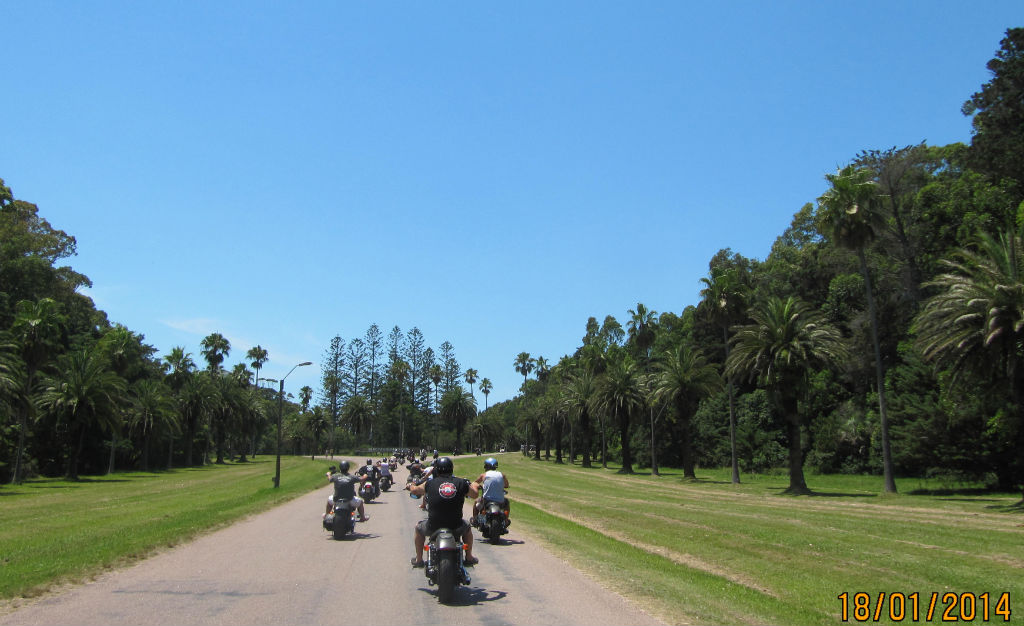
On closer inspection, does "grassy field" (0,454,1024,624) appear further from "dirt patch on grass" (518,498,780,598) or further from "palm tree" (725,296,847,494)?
"palm tree" (725,296,847,494)

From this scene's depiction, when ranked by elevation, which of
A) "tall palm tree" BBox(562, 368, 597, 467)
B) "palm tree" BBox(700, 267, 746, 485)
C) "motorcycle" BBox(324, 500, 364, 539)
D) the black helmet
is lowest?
"motorcycle" BBox(324, 500, 364, 539)

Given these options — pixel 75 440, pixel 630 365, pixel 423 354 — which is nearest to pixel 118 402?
pixel 75 440

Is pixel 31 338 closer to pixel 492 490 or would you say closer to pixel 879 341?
pixel 492 490

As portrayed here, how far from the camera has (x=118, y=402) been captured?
6003 centimetres

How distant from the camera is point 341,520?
1609cm

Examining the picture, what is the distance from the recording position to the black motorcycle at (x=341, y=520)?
16016mm

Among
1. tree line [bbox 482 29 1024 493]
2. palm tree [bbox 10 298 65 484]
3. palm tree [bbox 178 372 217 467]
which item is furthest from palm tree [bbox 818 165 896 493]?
palm tree [bbox 178 372 217 467]


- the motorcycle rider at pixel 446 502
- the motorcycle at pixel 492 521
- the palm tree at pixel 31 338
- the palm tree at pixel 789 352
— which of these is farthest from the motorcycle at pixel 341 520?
the palm tree at pixel 31 338

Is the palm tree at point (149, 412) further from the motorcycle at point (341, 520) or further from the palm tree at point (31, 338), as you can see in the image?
the motorcycle at point (341, 520)

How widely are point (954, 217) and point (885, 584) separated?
147ft

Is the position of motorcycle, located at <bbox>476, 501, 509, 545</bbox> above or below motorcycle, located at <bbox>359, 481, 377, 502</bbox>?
above

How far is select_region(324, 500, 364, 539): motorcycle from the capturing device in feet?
52.5

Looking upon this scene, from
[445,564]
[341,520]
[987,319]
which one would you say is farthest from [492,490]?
[987,319]

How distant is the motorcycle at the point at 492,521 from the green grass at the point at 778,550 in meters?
1.24
